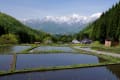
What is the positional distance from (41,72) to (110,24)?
50956 millimetres

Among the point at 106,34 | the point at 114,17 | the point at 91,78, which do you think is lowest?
the point at 91,78

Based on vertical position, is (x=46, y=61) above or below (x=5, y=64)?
below

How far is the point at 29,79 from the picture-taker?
19375 millimetres

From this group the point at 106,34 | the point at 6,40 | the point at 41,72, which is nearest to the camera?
the point at 41,72

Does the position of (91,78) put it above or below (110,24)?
below

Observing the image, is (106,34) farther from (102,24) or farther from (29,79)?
(29,79)

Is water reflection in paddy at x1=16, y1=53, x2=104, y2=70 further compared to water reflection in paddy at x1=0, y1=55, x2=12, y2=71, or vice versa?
water reflection in paddy at x1=16, y1=53, x2=104, y2=70

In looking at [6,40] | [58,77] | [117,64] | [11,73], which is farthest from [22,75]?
[6,40]

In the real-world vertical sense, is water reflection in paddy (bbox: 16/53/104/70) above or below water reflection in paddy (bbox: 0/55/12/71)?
below

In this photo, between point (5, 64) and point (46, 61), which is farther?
point (46, 61)

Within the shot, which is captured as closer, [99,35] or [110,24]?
[110,24]

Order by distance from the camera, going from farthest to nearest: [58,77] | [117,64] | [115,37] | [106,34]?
[106,34], [115,37], [117,64], [58,77]

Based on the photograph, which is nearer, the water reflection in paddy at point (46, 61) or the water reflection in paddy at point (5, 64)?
the water reflection in paddy at point (5, 64)

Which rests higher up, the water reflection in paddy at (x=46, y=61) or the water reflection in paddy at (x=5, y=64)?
the water reflection in paddy at (x=5, y=64)
